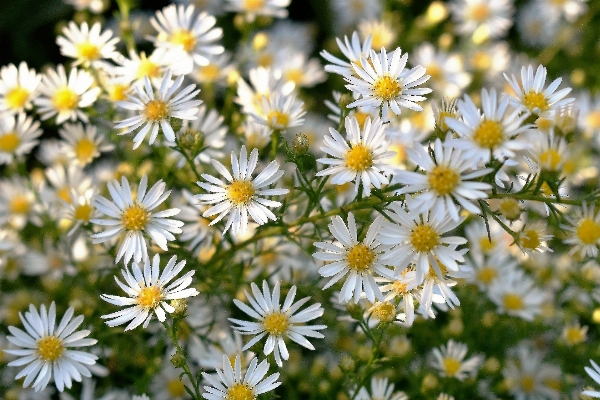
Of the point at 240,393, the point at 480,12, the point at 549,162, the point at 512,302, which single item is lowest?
the point at 240,393

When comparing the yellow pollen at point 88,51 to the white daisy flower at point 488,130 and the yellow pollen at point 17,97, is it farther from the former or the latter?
the white daisy flower at point 488,130

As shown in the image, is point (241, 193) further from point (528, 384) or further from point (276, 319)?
point (528, 384)

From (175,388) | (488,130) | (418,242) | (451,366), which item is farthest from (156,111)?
Answer: (451,366)

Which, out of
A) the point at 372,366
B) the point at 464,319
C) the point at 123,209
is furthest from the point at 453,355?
the point at 123,209

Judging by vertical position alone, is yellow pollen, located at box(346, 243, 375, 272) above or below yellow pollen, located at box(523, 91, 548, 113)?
below

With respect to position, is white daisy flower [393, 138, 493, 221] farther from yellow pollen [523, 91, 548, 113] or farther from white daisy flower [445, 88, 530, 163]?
yellow pollen [523, 91, 548, 113]

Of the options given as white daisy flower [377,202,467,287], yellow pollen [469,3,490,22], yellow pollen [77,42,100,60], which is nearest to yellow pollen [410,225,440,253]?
white daisy flower [377,202,467,287]

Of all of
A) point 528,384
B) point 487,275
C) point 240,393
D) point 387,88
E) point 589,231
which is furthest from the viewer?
point 487,275

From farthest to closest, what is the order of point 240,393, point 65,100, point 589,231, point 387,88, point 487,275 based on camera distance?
point 487,275 < point 65,100 < point 589,231 < point 387,88 < point 240,393

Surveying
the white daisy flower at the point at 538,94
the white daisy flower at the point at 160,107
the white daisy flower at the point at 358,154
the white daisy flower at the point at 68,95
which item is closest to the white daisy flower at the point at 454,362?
the white daisy flower at the point at 358,154
